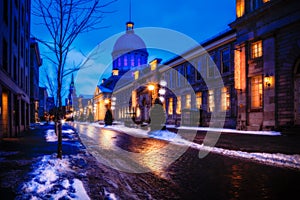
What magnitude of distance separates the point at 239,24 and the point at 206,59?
25.5 feet

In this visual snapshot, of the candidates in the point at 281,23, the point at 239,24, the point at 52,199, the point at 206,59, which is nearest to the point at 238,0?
the point at 239,24

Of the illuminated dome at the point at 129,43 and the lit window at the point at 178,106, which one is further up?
the illuminated dome at the point at 129,43

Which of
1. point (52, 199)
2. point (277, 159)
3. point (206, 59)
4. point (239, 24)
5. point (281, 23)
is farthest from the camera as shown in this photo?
point (206, 59)

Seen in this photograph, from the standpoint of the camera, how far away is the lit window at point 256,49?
20875mm

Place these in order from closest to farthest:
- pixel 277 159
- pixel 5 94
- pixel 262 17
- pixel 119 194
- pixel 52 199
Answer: pixel 52 199 → pixel 119 194 → pixel 277 159 → pixel 5 94 → pixel 262 17

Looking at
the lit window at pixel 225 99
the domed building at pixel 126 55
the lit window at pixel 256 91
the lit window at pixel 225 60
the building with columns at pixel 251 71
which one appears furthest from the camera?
the domed building at pixel 126 55

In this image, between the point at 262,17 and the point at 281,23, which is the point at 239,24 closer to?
the point at 262,17

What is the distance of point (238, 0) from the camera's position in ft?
74.4

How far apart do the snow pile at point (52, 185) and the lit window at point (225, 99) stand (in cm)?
2131

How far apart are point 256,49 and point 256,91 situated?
3.42 m

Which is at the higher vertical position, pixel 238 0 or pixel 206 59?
pixel 238 0

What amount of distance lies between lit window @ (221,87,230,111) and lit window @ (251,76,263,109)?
14.5 feet

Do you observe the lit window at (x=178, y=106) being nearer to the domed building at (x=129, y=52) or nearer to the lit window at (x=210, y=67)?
the lit window at (x=210, y=67)

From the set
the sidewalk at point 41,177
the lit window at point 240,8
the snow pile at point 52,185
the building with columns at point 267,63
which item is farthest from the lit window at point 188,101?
the snow pile at point 52,185
